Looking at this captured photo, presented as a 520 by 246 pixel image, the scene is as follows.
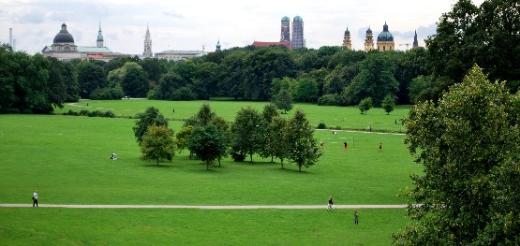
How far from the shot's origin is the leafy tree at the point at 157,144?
54719 mm

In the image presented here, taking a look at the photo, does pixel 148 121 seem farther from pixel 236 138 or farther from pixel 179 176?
pixel 179 176

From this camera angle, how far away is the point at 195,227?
33094 mm

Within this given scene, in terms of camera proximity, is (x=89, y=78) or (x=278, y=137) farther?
(x=89, y=78)

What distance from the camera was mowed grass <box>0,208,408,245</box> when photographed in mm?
30203

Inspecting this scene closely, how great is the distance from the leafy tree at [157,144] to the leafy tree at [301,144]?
370 inches

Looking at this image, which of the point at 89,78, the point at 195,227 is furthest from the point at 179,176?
the point at 89,78

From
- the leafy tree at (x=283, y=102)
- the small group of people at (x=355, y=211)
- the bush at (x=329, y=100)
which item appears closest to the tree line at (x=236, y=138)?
the small group of people at (x=355, y=211)

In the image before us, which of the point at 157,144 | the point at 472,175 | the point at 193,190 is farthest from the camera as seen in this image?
the point at 157,144

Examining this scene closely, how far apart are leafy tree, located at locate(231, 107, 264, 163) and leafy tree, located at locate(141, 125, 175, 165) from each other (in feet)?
21.1

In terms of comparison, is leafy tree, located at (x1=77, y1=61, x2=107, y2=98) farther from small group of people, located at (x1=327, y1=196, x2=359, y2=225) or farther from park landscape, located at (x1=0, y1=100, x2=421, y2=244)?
small group of people, located at (x1=327, y1=196, x2=359, y2=225)

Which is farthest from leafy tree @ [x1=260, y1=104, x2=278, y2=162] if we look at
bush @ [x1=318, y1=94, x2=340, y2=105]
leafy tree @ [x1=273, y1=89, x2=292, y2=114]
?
bush @ [x1=318, y1=94, x2=340, y2=105]

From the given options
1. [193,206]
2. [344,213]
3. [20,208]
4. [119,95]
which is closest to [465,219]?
[344,213]

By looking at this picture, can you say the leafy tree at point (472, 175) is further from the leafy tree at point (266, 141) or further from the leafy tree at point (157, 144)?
the leafy tree at point (266, 141)

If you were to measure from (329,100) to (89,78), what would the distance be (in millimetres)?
62547
